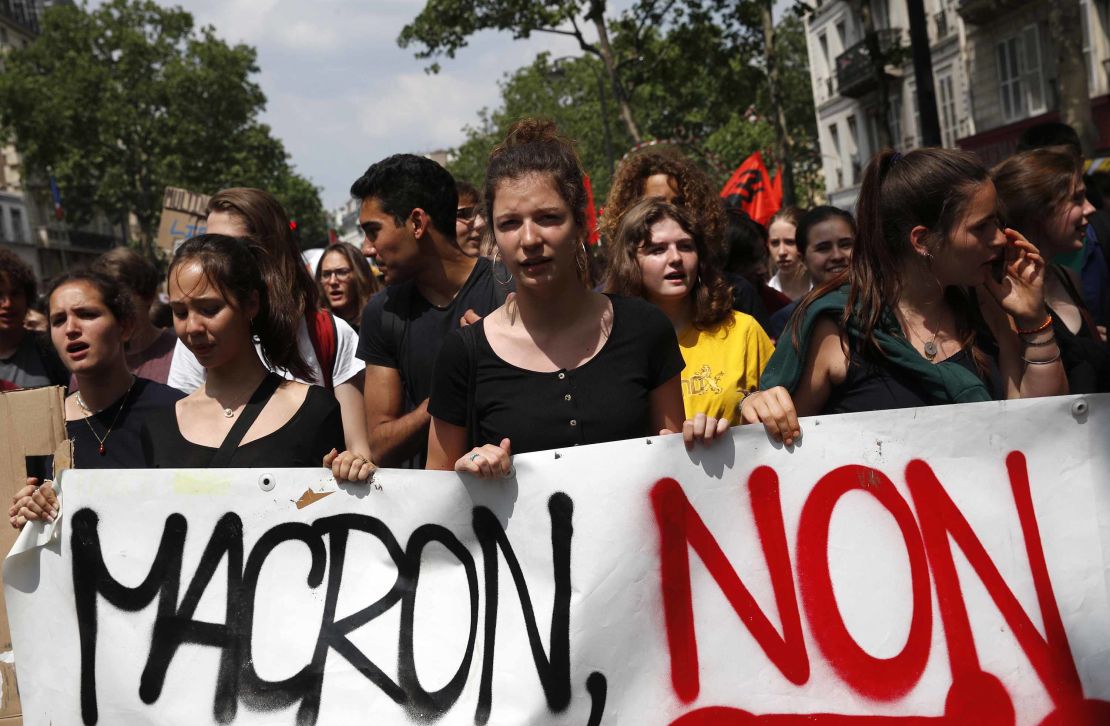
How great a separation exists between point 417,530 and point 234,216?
1.62 m

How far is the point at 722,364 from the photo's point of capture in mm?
3814

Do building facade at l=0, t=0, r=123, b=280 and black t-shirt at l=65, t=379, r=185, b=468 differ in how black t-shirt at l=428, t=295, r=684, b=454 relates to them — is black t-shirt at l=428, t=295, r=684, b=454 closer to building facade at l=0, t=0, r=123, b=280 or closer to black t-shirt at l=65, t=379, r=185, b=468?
black t-shirt at l=65, t=379, r=185, b=468

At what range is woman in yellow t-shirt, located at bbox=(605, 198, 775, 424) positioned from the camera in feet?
12.4

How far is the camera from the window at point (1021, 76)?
26.4 metres

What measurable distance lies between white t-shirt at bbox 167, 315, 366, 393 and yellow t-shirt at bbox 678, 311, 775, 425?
1.11m

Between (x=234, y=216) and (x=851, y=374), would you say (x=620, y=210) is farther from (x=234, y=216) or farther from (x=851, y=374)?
(x=851, y=374)

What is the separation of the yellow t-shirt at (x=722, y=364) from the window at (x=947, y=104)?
96.2 ft

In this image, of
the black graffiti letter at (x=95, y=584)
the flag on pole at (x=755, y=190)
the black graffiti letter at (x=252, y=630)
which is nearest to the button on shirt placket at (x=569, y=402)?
the black graffiti letter at (x=252, y=630)

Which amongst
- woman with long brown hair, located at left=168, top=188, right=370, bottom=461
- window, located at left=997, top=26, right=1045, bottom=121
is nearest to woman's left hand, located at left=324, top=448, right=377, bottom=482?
woman with long brown hair, located at left=168, top=188, right=370, bottom=461

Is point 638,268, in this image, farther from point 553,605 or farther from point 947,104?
point 947,104

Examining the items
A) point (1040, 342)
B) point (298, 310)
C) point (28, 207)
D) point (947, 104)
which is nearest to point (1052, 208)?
point (1040, 342)

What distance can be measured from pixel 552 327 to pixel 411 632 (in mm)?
781

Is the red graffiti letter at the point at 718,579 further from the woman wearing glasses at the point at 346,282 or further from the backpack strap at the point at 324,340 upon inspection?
the woman wearing glasses at the point at 346,282

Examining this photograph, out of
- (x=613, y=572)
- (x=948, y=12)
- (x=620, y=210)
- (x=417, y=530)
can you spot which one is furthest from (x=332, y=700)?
(x=948, y=12)
